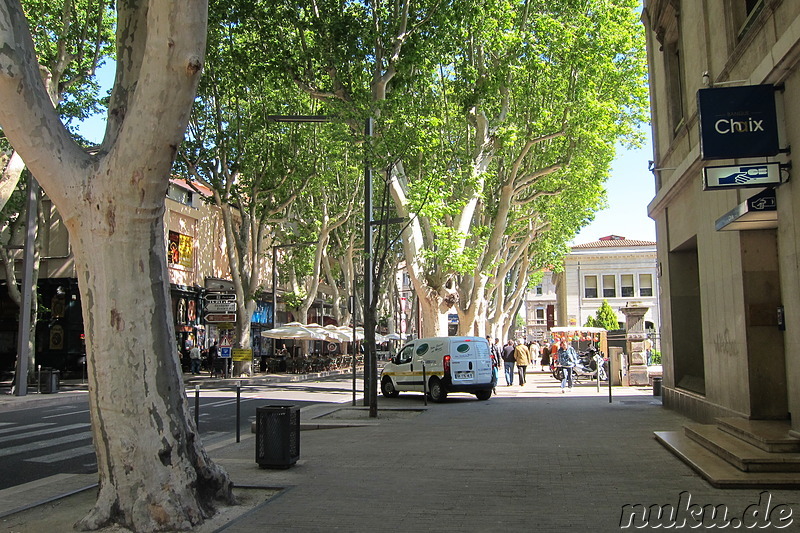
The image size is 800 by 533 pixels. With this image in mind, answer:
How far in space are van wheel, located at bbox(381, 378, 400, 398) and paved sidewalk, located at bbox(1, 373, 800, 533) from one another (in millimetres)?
6712

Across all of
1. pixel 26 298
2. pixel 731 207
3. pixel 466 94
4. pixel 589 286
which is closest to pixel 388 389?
pixel 466 94

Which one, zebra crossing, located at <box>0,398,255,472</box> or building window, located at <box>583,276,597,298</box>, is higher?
building window, located at <box>583,276,597,298</box>

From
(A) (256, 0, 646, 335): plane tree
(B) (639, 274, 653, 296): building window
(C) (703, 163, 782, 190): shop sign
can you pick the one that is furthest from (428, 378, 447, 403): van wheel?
(B) (639, 274, 653, 296): building window

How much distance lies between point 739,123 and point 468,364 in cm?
1170

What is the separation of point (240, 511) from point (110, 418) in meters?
1.47

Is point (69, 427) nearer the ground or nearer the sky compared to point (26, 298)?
nearer the ground

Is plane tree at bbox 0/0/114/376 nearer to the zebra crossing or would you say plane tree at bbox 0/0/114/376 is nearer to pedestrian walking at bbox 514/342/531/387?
the zebra crossing

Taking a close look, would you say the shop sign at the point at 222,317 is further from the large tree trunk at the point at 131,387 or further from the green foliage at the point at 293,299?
the large tree trunk at the point at 131,387

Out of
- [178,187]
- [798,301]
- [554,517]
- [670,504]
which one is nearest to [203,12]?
[554,517]

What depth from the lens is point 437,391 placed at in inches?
768

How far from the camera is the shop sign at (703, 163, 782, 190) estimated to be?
9.06 metres

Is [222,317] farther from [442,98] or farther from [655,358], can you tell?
[655,358]

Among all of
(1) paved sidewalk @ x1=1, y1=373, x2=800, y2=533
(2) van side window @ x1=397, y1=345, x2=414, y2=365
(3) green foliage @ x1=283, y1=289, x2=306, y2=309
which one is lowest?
(1) paved sidewalk @ x1=1, y1=373, x2=800, y2=533

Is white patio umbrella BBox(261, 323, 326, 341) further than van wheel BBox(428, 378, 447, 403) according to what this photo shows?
Yes
